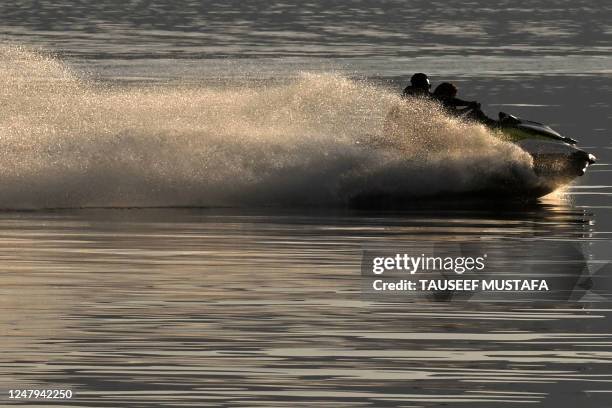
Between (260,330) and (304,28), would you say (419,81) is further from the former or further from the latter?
(304,28)

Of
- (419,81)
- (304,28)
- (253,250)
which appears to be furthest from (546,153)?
(304,28)

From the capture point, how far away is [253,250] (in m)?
21.0

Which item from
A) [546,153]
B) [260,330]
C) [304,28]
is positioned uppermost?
[260,330]

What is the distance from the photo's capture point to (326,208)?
25.3m

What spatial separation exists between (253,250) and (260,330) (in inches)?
195

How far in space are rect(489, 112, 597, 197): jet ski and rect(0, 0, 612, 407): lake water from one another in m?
0.38

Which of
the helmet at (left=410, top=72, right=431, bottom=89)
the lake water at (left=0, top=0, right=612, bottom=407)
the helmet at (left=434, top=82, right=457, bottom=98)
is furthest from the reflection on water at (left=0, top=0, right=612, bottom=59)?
the helmet at (left=410, top=72, right=431, bottom=89)

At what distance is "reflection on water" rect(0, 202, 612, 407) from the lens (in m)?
13.9

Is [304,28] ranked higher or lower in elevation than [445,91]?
lower

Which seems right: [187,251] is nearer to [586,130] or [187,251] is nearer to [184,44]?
[586,130]

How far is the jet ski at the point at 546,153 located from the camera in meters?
26.2

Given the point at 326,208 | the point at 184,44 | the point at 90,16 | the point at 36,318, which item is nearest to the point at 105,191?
the point at 326,208

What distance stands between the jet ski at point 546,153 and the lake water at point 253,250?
1.24 feet

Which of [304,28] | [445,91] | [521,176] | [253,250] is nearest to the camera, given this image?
[253,250]
